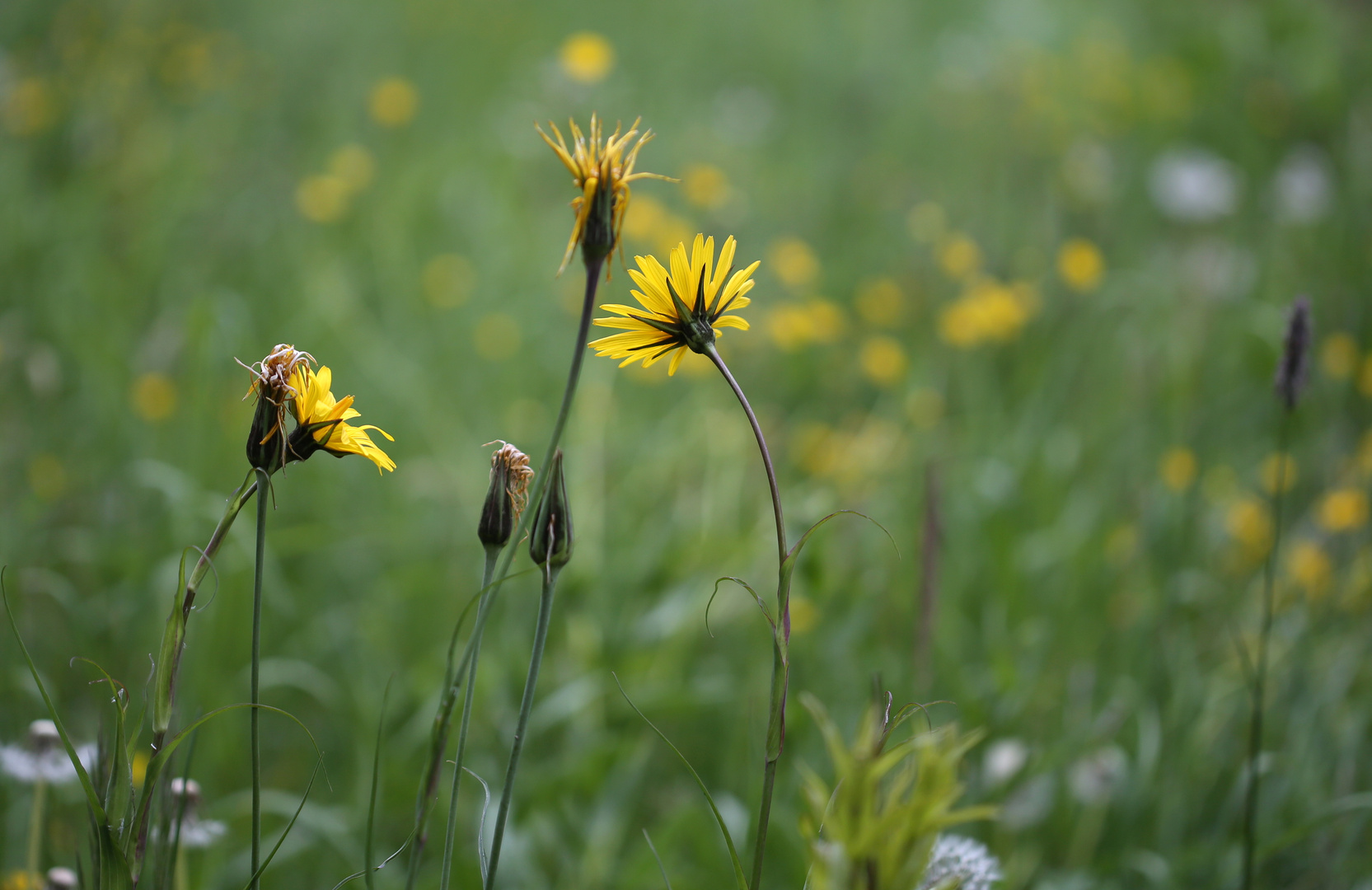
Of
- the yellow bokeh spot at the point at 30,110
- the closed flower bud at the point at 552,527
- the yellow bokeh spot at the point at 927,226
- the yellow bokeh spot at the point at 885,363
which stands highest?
the yellow bokeh spot at the point at 30,110

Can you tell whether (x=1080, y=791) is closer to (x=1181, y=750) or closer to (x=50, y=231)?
(x=1181, y=750)

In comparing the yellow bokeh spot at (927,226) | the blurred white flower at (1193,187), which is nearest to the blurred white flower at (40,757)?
the yellow bokeh spot at (927,226)

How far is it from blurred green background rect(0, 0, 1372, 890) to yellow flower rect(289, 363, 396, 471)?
28 cm

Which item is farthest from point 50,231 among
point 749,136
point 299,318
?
point 749,136

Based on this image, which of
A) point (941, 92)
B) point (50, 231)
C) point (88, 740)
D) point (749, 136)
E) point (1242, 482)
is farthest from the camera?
point (941, 92)

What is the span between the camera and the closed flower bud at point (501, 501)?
737 mm

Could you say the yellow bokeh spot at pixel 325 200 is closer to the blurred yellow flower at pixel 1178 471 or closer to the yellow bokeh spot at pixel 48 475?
the yellow bokeh spot at pixel 48 475

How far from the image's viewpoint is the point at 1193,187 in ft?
12.9

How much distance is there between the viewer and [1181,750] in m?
1.57

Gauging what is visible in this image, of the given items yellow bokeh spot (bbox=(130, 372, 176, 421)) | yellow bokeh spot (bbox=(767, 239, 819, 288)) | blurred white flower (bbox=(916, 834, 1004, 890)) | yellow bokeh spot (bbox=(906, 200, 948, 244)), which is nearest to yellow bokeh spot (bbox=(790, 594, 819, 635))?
blurred white flower (bbox=(916, 834, 1004, 890))

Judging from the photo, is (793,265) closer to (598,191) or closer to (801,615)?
(801,615)

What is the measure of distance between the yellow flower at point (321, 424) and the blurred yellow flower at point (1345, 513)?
2344 mm

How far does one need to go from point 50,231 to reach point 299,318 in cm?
99

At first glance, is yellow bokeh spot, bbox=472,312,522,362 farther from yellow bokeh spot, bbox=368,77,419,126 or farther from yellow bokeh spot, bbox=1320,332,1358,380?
yellow bokeh spot, bbox=1320,332,1358,380
